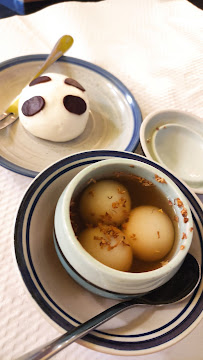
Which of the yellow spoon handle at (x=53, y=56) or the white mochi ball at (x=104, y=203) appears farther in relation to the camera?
the yellow spoon handle at (x=53, y=56)

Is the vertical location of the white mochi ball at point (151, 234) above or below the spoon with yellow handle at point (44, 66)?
below

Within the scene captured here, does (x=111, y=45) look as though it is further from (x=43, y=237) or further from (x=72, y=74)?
(x=43, y=237)

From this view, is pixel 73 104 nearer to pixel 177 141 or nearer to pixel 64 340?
pixel 177 141

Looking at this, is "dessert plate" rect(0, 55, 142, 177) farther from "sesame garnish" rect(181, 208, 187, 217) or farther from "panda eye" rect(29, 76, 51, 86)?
"sesame garnish" rect(181, 208, 187, 217)

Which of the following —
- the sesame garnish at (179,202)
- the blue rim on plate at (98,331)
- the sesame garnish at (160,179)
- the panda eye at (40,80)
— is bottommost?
the blue rim on plate at (98,331)

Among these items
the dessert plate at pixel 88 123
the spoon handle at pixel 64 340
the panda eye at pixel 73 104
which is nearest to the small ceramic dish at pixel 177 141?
the dessert plate at pixel 88 123

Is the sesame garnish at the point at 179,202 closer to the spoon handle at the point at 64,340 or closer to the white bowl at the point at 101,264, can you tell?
the white bowl at the point at 101,264

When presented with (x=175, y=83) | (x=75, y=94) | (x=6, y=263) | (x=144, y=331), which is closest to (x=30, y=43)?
(x=75, y=94)

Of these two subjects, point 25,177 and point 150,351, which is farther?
point 25,177
